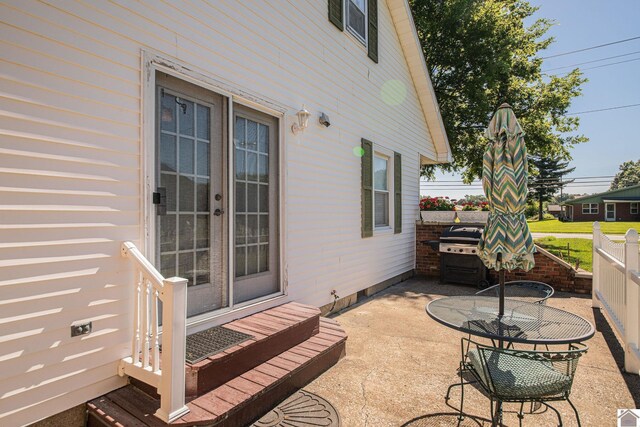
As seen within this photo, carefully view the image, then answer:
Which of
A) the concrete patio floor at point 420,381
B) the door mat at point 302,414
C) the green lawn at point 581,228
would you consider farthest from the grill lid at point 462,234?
the green lawn at point 581,228

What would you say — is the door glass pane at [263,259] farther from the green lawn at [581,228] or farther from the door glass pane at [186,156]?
the green lawn at [581,228]

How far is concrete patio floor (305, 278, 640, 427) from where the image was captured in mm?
2449

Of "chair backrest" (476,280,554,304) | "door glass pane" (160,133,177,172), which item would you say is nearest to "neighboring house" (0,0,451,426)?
"door glass pane" (160,133,177,172)

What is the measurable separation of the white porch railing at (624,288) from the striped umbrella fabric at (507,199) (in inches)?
58.0

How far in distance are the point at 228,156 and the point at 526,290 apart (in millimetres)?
4931

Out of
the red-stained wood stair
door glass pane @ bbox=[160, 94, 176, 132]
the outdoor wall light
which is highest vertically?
the outdoor wall light

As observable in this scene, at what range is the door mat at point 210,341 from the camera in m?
2.40

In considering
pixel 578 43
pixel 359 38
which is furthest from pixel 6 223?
pixel 578 43

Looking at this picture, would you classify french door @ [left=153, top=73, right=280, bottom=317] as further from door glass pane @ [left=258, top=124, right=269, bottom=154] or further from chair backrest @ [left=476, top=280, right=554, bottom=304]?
chair backrest @ [left=476, top=280, right=554, bottom=304]

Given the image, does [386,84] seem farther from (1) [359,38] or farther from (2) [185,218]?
(2) [185,218]

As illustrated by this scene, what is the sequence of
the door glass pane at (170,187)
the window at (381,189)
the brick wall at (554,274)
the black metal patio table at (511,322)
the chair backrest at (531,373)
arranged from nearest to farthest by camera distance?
the chair backrest at (531,373) → the black metal patio table at (511,322) → the door glass pane at (170,187) → the brick wall at (554,274) → the window at (381,189)

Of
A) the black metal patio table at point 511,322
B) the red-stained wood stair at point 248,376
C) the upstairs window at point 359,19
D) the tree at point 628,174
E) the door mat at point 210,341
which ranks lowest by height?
the red-stained wood stair at point 248,376

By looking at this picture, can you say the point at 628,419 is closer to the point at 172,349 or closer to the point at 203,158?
the point at 172,349

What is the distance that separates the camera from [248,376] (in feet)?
8.39
